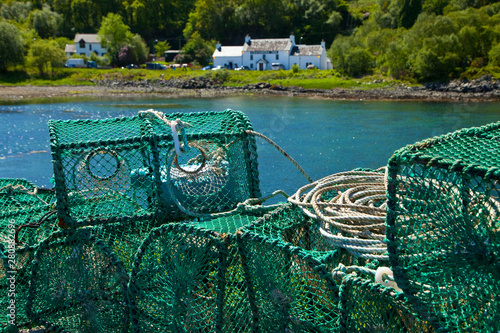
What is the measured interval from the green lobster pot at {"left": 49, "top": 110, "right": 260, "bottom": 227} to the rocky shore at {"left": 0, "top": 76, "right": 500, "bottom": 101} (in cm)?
3340

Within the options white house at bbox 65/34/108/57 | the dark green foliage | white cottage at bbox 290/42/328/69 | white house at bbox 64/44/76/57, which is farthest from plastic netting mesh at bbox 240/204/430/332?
white house at bbox 64/44/76/57

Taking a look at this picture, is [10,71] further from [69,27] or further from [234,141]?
[234,141]

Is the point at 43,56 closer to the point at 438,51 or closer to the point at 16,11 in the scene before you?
the point at 438,51

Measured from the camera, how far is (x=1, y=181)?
16.7 ft

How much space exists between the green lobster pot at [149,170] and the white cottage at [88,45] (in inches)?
2873

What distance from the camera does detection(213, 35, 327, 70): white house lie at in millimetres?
60781

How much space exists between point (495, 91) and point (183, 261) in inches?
1476

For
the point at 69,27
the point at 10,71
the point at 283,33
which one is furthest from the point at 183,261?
the point at 69,27

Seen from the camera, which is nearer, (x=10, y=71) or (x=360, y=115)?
(x=360, y=115)

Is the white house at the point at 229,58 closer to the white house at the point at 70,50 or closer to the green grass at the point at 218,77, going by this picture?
the green grass at the point at 218,77

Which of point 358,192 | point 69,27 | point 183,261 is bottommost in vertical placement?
point 183,261

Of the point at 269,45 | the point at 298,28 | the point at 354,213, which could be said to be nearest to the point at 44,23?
the point at 269,45

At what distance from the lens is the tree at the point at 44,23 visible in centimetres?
8075

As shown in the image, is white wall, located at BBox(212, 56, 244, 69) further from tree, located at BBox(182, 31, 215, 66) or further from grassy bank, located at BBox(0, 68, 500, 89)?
grassy bank, located at BBox(0, 68, 500, 89)
